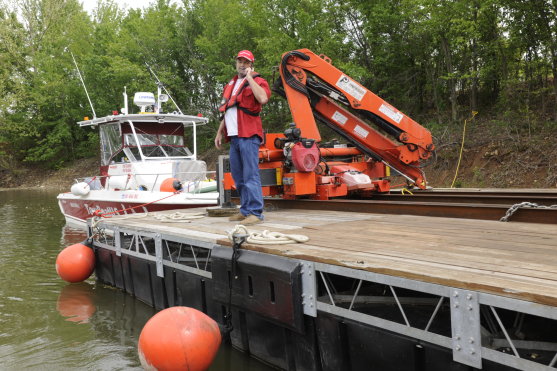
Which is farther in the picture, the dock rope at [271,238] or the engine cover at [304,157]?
the engine cover at [304,157]

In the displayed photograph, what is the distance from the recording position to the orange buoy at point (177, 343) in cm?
329

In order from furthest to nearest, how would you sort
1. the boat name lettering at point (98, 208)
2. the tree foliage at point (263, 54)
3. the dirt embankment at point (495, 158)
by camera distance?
the tree foliage at point (263, 54), the dirt embankment at point (495, 158), the boat name lettering at point (98, 208)

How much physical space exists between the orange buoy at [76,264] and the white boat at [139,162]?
2.83 metres

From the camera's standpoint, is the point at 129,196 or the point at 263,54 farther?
the point at 263,54

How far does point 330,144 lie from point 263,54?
12.6 meters

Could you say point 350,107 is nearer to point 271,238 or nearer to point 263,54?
point 271,238

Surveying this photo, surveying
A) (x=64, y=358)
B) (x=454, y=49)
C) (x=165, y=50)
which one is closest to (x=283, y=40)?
(x=454, y=49)

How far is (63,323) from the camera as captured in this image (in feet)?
17.5

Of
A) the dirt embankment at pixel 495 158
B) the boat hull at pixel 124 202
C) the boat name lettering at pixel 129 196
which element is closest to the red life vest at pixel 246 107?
the boat hull at pixel 124 202

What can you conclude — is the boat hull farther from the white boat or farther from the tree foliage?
the tree foliage

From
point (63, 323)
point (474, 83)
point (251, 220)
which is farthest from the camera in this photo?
point (474, 83)

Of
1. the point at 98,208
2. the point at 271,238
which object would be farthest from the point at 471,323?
the point at 98,208

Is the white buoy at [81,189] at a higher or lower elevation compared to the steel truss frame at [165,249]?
higher

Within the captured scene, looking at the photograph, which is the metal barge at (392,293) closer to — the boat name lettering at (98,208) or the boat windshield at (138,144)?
the boat name lettering at (98,208)
